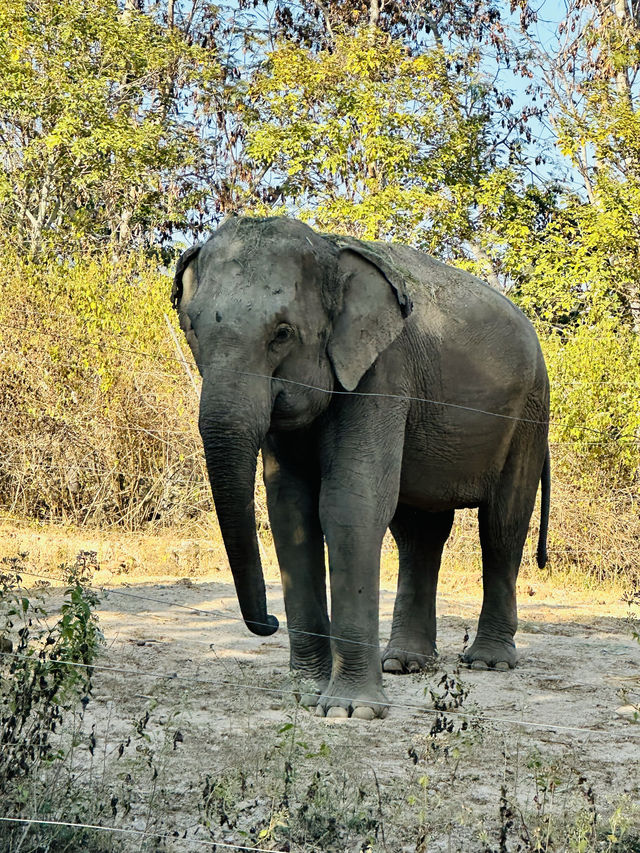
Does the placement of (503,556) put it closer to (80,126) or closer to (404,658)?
(404,658)

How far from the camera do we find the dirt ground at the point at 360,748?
414 centimetres

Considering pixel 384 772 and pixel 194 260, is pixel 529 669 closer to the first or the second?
pixel 384 772

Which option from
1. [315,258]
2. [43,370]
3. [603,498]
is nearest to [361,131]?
[43,370]

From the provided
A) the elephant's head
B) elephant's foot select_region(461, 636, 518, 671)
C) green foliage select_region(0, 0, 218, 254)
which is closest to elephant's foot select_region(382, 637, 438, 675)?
elephant's foot select_region(461, 636, 518, 671)

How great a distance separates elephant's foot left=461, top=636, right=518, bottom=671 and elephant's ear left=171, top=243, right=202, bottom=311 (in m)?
3.10

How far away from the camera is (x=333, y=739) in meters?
5.51

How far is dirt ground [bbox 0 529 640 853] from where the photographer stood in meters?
4.14

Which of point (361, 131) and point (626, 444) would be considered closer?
point (626, 444)

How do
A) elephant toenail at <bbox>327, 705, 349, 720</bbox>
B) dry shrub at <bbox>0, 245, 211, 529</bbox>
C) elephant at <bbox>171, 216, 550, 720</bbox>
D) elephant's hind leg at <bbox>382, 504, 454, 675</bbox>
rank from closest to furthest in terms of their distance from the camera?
1. elephant at <bbox>171, 216, 550, 720</bbox>
2. elephant toenail at <bbox>327, 705, 349, 720</bbox>
3. elephant's hind leg at <bbox>382, 504, 454, 675</bbox>
4. dry shrub at <bbox>0, 245, 211, 529</bbox>

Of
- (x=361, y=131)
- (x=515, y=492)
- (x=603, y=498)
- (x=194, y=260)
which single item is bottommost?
(x=603, y=498)

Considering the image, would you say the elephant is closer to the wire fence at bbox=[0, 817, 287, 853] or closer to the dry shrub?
the wire fence at bbox=[0, 817, 287, 853]

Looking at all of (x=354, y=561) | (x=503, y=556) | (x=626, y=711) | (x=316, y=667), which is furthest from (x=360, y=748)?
(x=503, y=556)

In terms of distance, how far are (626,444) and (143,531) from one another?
5.59 meters

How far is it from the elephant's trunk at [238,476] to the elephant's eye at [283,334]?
360mm
